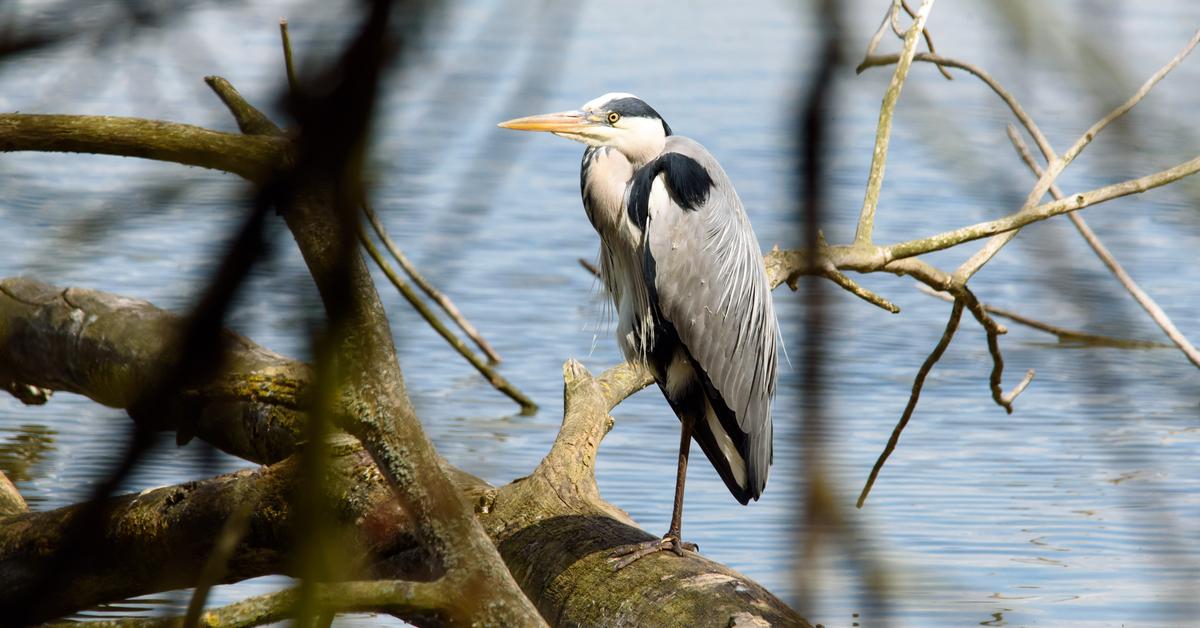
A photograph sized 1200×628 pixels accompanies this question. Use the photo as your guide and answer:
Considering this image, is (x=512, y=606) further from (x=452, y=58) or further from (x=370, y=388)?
(x=452, y=58)

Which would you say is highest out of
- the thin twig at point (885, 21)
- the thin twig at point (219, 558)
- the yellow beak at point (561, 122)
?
the thin twig at point (885, 21)

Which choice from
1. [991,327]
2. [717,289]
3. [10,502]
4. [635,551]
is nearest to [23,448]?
[10,502]

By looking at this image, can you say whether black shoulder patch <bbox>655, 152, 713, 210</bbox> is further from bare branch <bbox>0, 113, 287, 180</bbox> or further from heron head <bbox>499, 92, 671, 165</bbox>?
bare branch <bbox>0, 113, 287, 180</bbox>

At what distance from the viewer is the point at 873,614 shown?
0.51 m

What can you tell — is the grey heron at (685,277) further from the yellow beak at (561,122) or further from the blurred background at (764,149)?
the blurred background at (764,149)

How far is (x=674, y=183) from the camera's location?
324cm

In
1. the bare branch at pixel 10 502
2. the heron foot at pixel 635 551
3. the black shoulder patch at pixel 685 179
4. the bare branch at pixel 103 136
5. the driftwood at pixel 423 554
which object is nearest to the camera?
the bare branch at pixel 103 136

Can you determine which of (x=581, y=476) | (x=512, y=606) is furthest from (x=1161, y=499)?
(x=581, y=476)

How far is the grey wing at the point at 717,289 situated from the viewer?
3264mm

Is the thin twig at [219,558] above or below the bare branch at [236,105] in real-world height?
below

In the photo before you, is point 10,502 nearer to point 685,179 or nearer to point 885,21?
point 685,179

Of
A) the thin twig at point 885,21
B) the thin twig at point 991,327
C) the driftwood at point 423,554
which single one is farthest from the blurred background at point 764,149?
the thin twig at point 991,327

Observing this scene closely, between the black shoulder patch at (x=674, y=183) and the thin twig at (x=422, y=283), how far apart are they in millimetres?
505

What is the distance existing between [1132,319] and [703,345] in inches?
110
